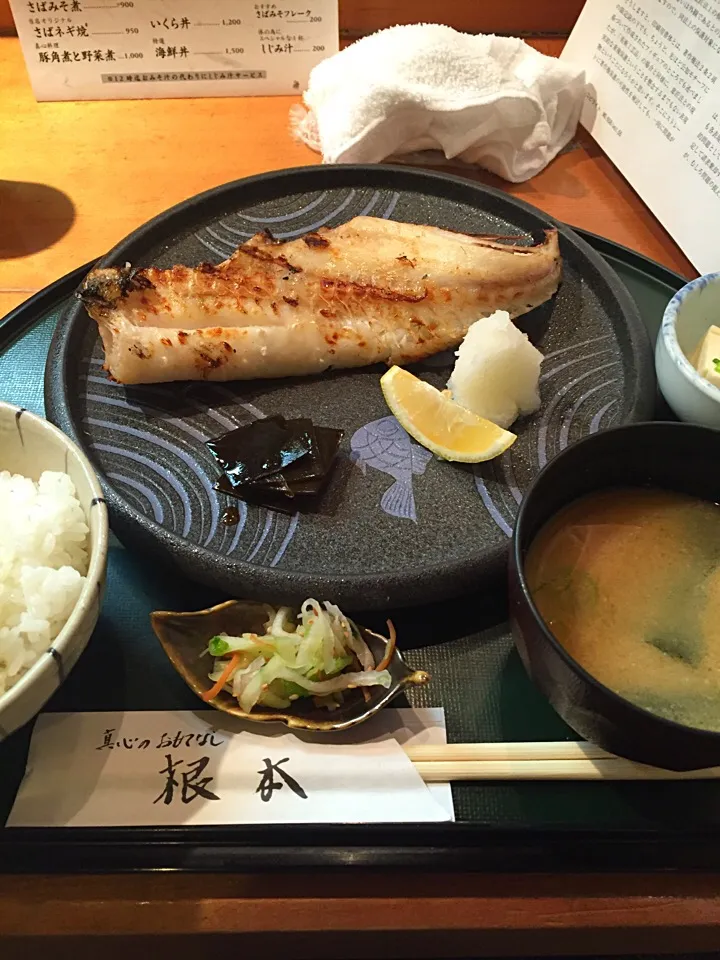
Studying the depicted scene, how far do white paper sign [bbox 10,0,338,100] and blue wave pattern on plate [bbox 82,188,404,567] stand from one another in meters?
1.38

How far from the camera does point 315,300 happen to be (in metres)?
1.78

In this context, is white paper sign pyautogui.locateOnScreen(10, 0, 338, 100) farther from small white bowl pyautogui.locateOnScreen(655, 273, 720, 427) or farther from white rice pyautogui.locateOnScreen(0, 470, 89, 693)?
white rice pyautogui.locateOnScreen(0, 470, 89, 693)

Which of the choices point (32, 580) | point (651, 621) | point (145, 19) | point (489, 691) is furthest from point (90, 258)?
point (651, 621)

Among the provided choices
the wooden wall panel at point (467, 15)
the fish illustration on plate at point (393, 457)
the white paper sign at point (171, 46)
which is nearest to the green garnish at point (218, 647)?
the fish illustration on plate at point (393, 457)

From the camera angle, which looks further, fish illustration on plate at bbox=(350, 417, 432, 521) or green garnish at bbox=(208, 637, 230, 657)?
fish illustration on plate at bbox=(350, 417, 432, 521)

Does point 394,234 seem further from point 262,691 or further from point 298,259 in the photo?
point 262,691

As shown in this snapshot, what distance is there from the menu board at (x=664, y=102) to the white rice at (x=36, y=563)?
184 centimetres

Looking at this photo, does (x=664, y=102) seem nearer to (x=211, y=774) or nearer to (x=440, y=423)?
(x=440, y=423)

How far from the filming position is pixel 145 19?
2.41 metres

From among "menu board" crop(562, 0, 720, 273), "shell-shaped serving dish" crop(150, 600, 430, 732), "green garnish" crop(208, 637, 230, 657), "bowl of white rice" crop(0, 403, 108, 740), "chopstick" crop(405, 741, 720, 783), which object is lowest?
"chopstick" crop(405, 741, 720, 783)

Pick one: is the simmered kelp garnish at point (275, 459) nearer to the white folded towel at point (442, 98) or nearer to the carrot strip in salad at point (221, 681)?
the carrot strip in salad at point (221, 681)

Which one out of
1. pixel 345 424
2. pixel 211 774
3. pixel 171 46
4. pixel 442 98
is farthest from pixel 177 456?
pixel 171 46

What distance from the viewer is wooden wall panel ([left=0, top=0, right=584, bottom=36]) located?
9.09ft

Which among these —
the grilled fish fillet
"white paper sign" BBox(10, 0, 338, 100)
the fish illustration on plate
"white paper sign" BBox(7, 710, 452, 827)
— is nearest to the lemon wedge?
the fish illustration on plate
